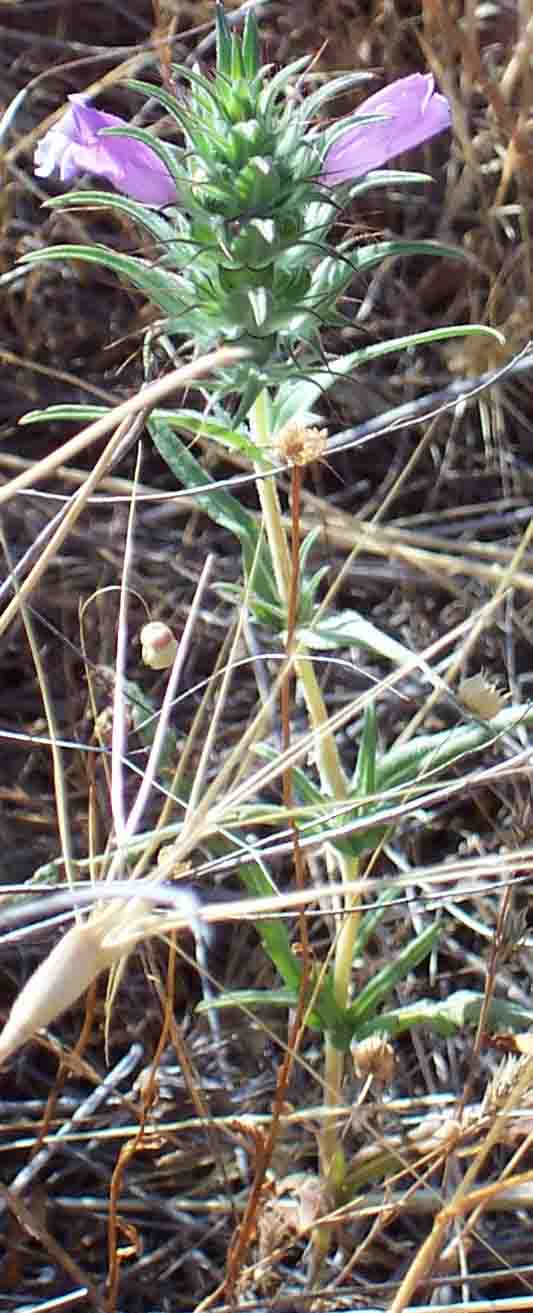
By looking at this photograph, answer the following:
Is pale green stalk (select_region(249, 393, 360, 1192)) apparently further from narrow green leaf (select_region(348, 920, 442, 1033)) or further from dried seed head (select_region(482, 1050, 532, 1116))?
dried seed head (select_region(482, 1050, 532, 1116))

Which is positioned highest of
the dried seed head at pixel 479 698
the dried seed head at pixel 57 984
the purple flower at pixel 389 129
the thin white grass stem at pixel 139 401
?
the purple flower at pixel 389 129

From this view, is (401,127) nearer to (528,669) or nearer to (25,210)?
(528,669)

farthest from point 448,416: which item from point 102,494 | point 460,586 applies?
point 102,494

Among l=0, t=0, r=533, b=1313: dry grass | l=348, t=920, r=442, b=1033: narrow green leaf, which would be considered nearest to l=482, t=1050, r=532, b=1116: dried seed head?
l=0, t=0, r=533, b=1313: dry grass

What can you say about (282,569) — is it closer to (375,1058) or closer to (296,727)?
(375,1058)

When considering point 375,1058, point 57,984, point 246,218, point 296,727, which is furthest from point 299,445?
point 296,727

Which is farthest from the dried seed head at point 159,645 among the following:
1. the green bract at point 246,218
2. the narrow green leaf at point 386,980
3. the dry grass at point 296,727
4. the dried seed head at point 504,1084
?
the dried seed head at point 504,1084

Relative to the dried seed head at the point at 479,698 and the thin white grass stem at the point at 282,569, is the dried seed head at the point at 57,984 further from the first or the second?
the dried seed head at the point at 479,698
